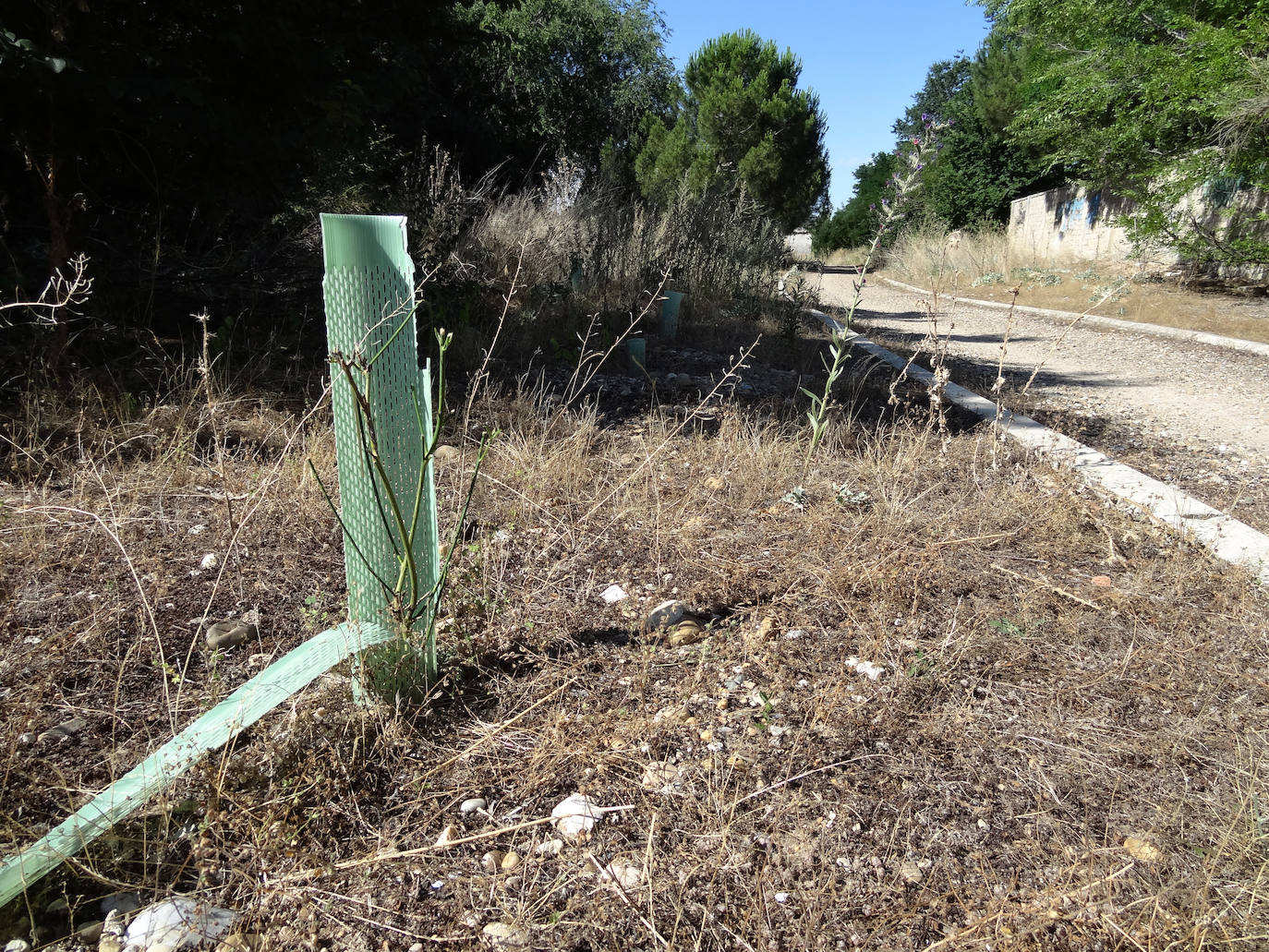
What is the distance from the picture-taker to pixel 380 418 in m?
Result: 1.69

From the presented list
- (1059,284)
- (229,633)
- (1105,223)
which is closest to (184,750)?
(229,633)

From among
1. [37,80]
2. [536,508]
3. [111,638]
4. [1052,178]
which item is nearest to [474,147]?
[37,80]

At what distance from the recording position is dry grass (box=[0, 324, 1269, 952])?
1.38 meters

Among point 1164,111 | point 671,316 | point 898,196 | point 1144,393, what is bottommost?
point 1144,393

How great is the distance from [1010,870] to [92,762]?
1.80 metres

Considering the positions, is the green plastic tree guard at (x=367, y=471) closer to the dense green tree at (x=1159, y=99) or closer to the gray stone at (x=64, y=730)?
the gray stone at (x=64, y=730)

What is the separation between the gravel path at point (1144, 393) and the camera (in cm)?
422

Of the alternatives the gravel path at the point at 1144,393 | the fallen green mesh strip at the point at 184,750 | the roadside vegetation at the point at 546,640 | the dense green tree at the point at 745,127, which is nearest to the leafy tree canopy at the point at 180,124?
the roadside vegetation at the point at 546,640

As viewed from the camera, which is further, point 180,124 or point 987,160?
point 987,160

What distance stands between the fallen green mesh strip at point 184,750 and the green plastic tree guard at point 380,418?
9 cm

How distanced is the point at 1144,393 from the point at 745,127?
59.8ft

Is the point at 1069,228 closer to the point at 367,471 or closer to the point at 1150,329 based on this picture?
the point at 1150,329

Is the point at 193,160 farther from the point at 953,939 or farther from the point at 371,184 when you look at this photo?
the point at 953,939

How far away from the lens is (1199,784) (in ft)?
5.47
